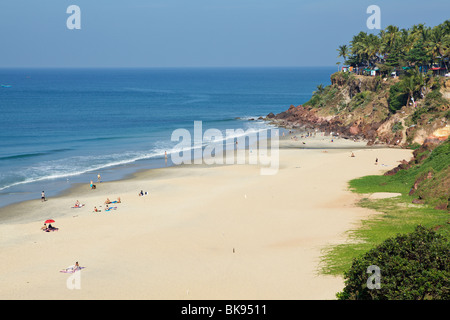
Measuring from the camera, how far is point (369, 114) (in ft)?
279

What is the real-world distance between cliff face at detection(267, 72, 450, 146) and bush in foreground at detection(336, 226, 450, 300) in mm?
44231

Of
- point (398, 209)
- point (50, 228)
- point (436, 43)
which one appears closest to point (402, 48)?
point (436, 43)

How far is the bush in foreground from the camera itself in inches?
720

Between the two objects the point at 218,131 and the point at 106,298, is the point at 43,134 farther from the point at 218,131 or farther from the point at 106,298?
the point at 106,298

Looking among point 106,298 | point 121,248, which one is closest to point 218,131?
point 121,248

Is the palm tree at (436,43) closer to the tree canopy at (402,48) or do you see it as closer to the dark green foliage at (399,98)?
the tree canopy at (402,48)

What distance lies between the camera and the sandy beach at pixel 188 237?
85.0 ft

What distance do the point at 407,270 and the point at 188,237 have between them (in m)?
17.9

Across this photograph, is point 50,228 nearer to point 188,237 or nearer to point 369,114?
point 188,237

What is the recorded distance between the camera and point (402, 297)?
18.2 metres

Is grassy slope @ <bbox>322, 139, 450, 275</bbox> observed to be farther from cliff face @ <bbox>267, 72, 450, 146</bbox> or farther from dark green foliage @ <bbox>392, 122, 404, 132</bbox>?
dark green foliage @ <bbox>392, 122, 404, 132</bbox>

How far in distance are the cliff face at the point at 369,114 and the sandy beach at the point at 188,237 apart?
620 inches

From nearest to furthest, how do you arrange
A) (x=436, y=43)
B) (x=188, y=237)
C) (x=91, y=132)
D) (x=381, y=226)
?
(x=381, y=226) < (x=188, y=237) < (x=436, y=43) < (x=91, y=132)
